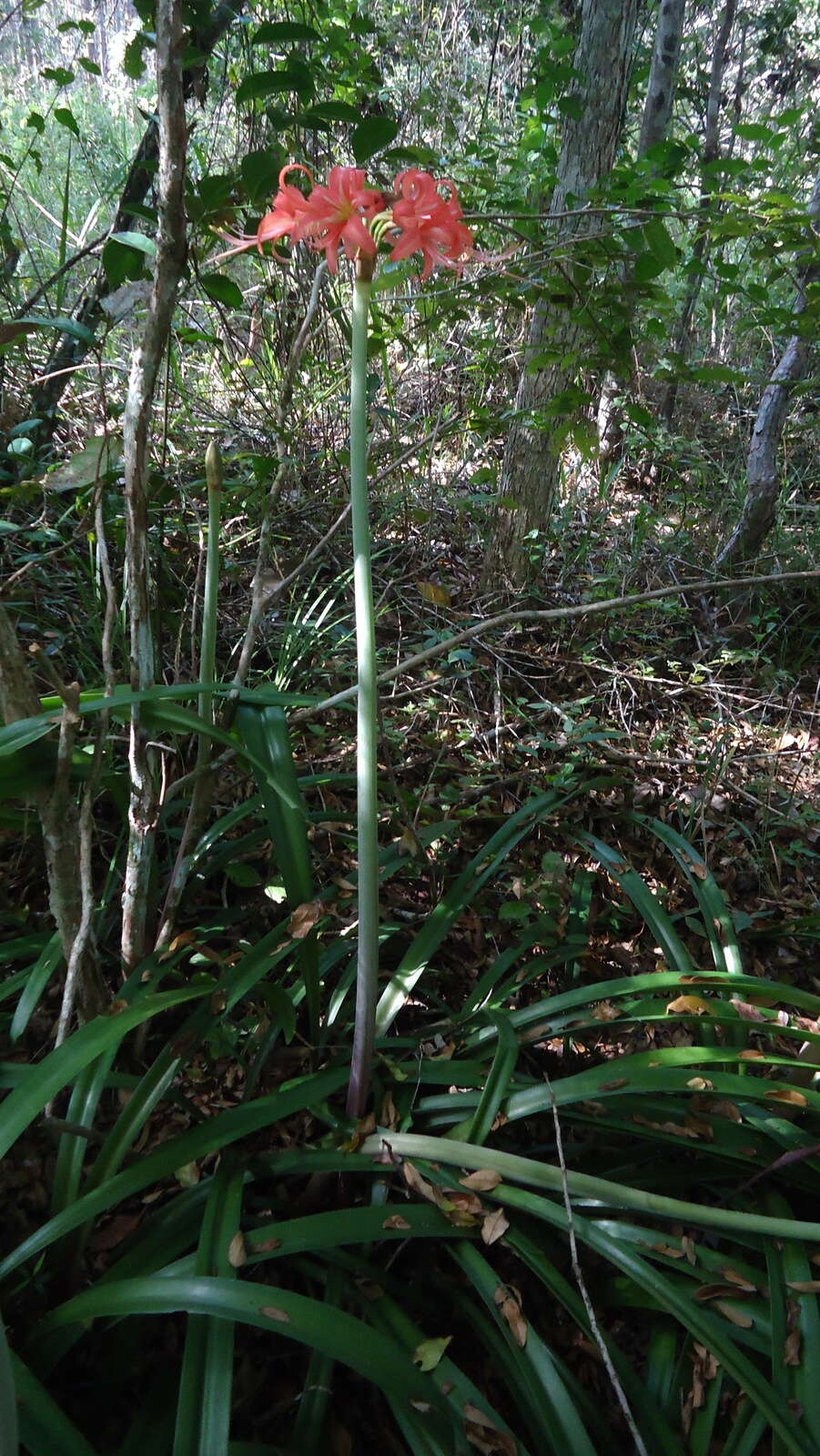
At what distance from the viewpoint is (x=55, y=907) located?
42.3 inches

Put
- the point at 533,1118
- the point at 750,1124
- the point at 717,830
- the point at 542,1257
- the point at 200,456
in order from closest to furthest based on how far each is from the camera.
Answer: the point at 542,1257
the point at 750,1124
the point at 533,1118
the point at 717,830
the point at 200,456

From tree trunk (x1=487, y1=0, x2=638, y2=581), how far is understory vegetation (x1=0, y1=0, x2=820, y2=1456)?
0.05 ft

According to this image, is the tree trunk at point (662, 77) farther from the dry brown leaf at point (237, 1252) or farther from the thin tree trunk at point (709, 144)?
the dry brown leaf at point (237, 1252)

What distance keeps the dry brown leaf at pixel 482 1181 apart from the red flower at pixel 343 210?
44.9 inches

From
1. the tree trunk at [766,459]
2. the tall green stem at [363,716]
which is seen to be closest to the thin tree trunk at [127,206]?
the tall green stem at [363,716]

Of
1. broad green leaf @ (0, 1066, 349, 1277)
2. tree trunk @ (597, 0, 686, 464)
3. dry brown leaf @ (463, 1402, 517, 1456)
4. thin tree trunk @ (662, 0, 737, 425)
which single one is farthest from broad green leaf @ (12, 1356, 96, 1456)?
thin tree trunk @ (662, 0, 737, 425)

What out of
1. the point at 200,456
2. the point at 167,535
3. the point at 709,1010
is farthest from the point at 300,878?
the point at 200,456

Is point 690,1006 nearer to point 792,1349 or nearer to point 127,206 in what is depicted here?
point 792,1349

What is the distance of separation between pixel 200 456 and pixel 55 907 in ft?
5.67

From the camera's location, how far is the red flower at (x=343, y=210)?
2.85 ft

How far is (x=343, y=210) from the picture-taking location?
0.88m

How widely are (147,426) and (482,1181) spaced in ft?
3.53

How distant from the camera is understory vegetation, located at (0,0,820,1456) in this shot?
0.90 m

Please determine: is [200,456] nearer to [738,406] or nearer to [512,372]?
[512,372]
